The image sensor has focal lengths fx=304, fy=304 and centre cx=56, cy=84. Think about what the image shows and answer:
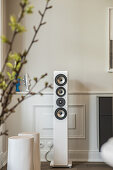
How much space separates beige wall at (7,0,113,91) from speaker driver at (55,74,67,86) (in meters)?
0.40

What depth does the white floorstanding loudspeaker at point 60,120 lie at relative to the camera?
3943 millimetres

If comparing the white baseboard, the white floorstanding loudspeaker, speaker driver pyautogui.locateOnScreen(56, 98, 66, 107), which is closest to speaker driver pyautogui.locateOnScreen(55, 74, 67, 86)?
the white floorstanding loudspeaker

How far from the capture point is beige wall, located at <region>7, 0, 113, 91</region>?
170 inches

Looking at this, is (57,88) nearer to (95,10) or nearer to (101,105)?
(101,105)

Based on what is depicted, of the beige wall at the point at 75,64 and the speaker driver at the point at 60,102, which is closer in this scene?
the speaker driver at the point at 60,102

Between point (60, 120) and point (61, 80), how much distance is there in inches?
20.5

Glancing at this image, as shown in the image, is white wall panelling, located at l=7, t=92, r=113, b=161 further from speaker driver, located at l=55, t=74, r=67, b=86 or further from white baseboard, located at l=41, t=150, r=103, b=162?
speaker driver, located at l=55, t=74, r=67, b=86

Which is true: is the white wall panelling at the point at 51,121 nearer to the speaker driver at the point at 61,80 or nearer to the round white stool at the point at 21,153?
the speaker driver at the point at 61,80

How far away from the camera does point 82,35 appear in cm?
435

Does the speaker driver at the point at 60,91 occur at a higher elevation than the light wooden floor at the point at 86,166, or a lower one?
higher

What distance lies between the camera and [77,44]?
171 inches

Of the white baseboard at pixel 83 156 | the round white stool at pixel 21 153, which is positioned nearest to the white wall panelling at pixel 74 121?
the white baseboard at pixel 83 156

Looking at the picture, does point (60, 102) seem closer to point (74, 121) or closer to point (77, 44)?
point (74, 121)

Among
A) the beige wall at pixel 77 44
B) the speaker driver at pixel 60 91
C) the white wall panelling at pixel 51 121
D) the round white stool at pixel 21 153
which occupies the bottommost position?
the round white stool at pixel 21 153
